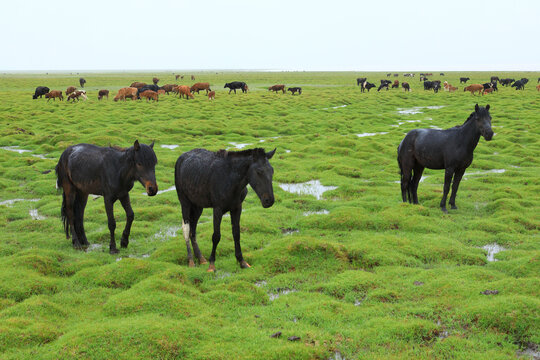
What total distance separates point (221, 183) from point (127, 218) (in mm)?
2993

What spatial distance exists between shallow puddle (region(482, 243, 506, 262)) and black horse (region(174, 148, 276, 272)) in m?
5.75

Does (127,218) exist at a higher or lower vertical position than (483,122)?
lower

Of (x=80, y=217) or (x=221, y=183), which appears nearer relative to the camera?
(x=221, y=183)

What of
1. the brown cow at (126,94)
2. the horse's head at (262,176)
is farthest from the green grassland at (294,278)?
the brown cow at (126,94)

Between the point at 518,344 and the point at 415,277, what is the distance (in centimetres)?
239

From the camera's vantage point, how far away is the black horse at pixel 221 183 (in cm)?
827

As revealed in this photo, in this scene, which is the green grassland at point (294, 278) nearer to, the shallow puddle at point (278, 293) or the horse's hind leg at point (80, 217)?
the shallow puddle at point (278, 293)

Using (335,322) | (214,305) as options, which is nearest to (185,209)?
(214,305)

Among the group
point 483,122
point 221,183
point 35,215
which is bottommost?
point 35,215

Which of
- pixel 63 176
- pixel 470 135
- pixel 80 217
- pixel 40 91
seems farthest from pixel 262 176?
pixel 40 91

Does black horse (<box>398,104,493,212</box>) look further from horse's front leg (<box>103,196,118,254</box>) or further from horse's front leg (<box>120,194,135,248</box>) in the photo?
horse's front leg (<box>103,196,118,254</box>)

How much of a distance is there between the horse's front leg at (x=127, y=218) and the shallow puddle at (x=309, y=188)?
746cm

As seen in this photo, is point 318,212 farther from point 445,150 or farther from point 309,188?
point 445,150

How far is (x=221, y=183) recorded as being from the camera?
864 cm
